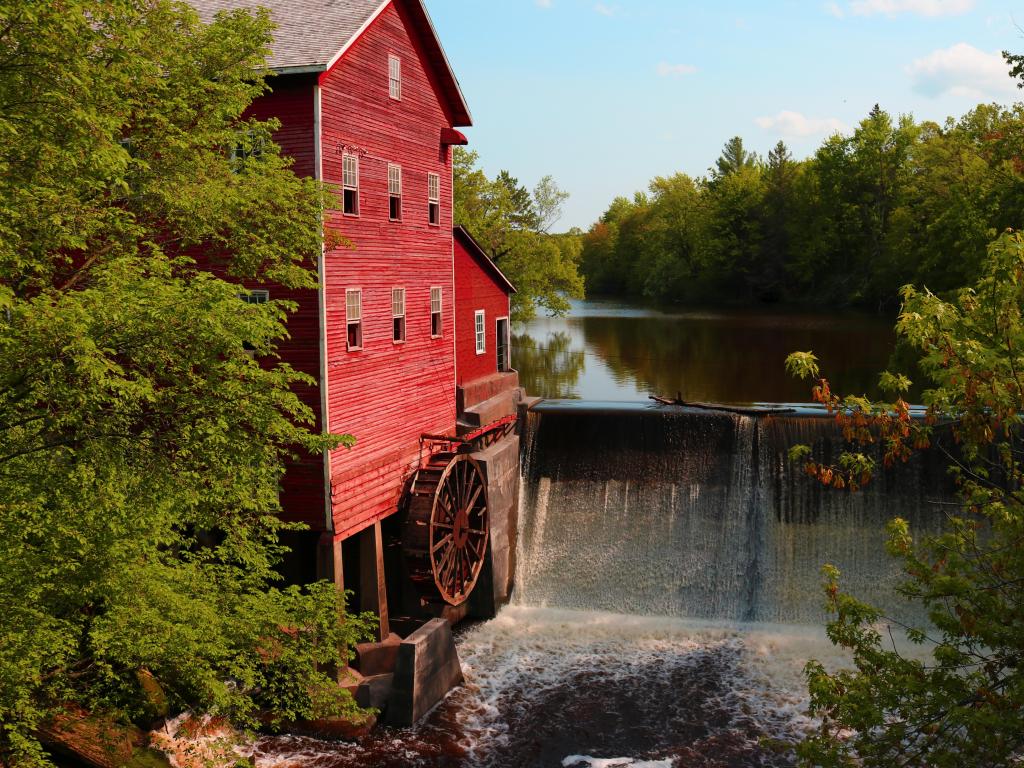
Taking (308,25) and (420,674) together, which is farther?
(308,25)

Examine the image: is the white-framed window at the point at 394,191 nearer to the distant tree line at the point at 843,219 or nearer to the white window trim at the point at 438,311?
the white window trim at the point at 438,311

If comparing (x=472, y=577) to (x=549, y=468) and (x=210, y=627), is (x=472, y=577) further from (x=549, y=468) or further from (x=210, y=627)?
(x=210, y=627)

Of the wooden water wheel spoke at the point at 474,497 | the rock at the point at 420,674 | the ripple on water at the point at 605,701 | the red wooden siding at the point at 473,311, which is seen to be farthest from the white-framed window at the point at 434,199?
the ripple on water at the point at 605,701

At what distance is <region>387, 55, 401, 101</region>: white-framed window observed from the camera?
19.4 m

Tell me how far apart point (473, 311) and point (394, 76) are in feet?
22.7

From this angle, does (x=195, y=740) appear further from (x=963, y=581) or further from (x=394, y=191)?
(x=963, y=581)

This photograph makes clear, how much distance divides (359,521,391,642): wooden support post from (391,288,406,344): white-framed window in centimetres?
392

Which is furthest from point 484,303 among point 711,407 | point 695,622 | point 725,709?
point 725,709

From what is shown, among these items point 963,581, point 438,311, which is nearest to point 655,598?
point 438,311

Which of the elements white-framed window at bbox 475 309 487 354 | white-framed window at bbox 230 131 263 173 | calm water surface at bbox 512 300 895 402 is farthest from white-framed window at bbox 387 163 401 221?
calm water surface at bbox 512 300 895 402

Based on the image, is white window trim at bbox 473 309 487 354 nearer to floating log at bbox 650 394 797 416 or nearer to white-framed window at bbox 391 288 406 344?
white-framed window at bbox 391 288 406 344

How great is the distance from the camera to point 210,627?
1171cm

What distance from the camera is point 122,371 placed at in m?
9.31

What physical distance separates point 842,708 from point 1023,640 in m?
1.44
